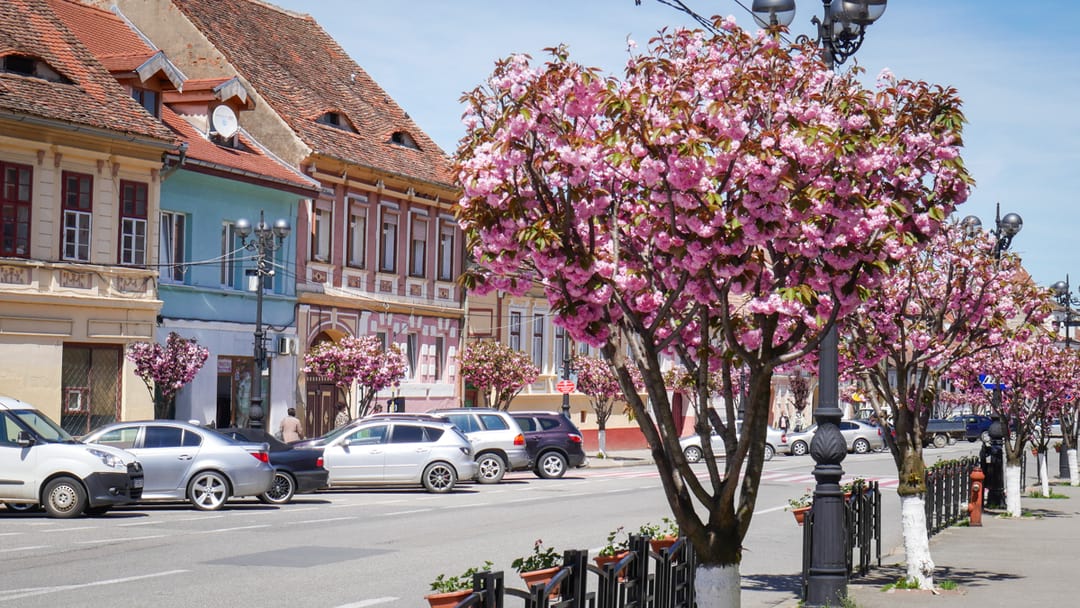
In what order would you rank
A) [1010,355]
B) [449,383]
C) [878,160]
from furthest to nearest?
[449,383], [1010,355], [878,160]

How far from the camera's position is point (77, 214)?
31016mm

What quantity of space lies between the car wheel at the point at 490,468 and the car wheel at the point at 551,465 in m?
Answer: 2.88

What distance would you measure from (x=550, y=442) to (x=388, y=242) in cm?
968

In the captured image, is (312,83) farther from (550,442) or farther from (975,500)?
(975,500)

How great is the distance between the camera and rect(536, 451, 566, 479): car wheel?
37469mm

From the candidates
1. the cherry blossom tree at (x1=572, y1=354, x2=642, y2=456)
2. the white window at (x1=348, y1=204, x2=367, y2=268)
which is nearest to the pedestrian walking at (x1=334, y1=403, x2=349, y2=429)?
the white window at (x1=348, y1=204, x2=367, y2=268)

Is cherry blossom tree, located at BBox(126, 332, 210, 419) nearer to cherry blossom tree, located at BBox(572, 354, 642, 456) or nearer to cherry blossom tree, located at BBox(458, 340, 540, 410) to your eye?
cherry blossom tree, located at BBox(458, 340, 540, 410)

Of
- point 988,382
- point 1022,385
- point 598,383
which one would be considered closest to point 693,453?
point 598,383

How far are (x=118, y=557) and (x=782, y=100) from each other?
10513 mm

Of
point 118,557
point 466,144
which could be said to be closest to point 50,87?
point 118,557

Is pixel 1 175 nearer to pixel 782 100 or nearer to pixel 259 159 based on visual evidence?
pixel 259 159

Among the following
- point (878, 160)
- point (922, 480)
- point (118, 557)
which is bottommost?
point (118, 557)

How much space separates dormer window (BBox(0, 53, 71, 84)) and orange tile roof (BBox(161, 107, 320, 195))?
392cm

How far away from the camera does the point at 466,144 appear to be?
29.2 ft
